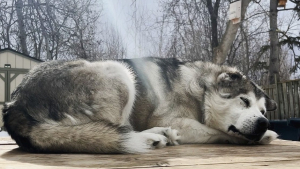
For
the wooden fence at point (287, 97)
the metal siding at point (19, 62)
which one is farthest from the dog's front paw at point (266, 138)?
the metal siding at point (19, 62)

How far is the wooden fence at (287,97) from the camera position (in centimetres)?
571

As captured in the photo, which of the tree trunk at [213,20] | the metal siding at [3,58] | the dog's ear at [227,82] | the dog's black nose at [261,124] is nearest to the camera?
the dog's black nose at [261,124]

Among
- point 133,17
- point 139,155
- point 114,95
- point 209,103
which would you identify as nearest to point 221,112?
point 209,103

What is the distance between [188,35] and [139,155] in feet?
17.6

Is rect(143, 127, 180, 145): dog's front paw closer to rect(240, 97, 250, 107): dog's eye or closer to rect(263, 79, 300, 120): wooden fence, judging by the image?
rect(240, 97, 250, 107): dog's eye

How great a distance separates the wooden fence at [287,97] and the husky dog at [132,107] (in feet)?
11.8

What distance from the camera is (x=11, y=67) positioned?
6297 mm

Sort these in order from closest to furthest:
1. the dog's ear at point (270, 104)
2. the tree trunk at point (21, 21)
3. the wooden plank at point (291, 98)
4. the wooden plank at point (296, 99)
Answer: the dog's ear at point (270, 104), the wooden plank at point (296, 99), the tree trunk at point (21, 21), the wooden plank at point (291, 98)

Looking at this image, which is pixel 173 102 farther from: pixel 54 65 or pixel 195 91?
pixel 54 65

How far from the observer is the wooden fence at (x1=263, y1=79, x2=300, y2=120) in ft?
18.7

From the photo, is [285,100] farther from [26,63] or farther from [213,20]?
[26,63]

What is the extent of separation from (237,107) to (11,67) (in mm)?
5341

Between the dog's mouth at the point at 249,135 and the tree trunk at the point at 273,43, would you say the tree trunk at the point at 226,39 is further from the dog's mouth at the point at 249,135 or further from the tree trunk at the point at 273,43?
the dog's mouth at the point at 249,135

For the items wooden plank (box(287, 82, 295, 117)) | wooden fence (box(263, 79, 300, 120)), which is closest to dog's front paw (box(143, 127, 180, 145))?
wooden fence (box(263, 79, 300, 120))
